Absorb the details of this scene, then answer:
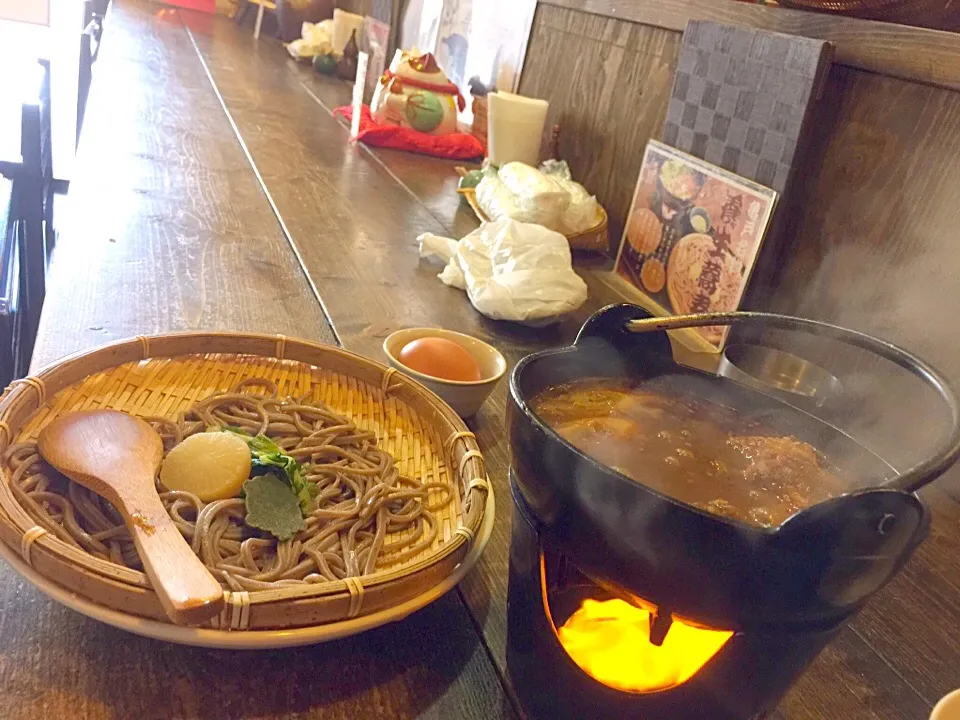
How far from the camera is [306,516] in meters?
0.77

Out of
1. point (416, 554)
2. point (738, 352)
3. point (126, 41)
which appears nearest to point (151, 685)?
point (416, 554)

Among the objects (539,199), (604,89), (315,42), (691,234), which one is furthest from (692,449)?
(315,42)

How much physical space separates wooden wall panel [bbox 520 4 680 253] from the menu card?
0.23 meters

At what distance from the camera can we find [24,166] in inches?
81.7

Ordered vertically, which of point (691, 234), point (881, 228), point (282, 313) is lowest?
point (282, 313)

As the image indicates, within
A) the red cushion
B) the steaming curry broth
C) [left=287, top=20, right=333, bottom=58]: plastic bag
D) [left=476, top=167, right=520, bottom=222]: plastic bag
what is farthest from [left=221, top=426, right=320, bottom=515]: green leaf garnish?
[left=287, top=20, right=333, bottom=58]: plastic bag

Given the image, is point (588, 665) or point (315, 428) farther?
point (315, 428)

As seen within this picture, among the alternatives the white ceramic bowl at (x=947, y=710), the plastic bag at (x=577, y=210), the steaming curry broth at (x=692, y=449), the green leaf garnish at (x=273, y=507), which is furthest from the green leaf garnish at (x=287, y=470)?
the plastic bag at (x=577, y=210)

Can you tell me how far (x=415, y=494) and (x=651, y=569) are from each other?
36 centimetres

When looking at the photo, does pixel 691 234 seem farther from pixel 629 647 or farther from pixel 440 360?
pixel 629 647

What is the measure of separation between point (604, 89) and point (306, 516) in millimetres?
1688

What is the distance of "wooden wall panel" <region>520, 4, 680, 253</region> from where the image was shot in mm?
1910

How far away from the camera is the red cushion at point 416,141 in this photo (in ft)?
8.74

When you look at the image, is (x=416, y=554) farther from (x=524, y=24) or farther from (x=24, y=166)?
(x=524, y=24)
